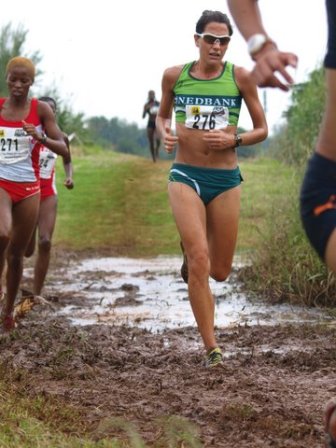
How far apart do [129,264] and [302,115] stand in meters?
16.8

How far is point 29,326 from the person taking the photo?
938 centimetres

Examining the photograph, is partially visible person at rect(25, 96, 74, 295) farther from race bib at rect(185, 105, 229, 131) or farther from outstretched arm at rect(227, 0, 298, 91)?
outstretched arm at rect(227, 0, 298, 91)

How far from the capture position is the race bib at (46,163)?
39.2 feet

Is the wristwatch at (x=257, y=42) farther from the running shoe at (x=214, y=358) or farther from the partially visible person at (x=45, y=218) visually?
the partially visible person at (x=45, y=218)

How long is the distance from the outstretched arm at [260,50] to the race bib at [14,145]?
527 centimetres

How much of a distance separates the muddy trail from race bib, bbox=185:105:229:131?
1547mm

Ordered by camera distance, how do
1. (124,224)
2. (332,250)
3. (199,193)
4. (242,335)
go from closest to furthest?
(332,250) → (199,193) → (242,335) → (124,224)

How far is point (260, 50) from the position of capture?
3.88 m

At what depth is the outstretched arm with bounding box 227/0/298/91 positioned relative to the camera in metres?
3.73

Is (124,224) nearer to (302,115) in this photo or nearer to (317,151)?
(302,115)

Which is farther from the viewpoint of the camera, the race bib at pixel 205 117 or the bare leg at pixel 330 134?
the race bib at pixel 205 117

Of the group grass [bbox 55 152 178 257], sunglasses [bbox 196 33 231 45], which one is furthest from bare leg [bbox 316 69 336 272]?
grass [bbox 55 152 178 257]

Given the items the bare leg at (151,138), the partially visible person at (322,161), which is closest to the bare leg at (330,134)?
the partially visible person at (322,161)

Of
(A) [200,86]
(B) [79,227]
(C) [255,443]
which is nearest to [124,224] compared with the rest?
(B) [79,227]
